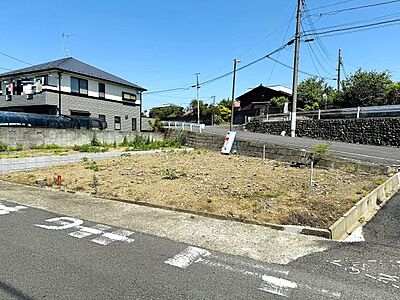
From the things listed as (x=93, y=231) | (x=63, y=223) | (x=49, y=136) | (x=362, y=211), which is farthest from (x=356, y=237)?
(x=49, y=136)

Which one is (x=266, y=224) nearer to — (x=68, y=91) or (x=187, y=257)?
(x=187, y=257)

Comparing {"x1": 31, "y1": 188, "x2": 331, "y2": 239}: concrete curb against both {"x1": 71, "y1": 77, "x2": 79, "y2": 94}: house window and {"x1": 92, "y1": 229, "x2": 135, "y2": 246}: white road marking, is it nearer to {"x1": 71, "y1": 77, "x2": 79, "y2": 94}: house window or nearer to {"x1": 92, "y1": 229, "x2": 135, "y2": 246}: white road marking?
{"x1": 92, "y1": 229, "x2": 135, "y2": 246}: white road marking

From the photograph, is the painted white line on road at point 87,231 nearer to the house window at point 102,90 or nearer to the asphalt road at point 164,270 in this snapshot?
the asphalt road at point 164,270

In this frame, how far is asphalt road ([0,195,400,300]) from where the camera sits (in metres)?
2.70

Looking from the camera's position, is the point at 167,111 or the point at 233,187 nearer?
the point at 233,187

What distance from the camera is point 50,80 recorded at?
20.7 m

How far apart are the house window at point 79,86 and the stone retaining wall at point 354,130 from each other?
14840 mm

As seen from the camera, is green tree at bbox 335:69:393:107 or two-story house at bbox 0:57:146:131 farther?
green tree at bbox 335:69:393:107

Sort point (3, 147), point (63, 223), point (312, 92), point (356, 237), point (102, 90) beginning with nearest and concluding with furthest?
point (356, 237), point (63, 223), point (3, 147), point (102, 90), point (312, 92)

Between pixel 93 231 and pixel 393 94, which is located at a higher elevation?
pixel 393 94

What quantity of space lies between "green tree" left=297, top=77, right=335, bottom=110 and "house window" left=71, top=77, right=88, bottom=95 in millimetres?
21676

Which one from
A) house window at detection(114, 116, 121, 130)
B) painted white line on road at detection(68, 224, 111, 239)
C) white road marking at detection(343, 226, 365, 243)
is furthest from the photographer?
house window at detection(114, 116, 121, 130)

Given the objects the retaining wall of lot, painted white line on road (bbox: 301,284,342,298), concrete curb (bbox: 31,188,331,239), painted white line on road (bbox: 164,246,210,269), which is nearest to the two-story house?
the retaining wall of lot

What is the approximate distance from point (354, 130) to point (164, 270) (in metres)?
16.7
